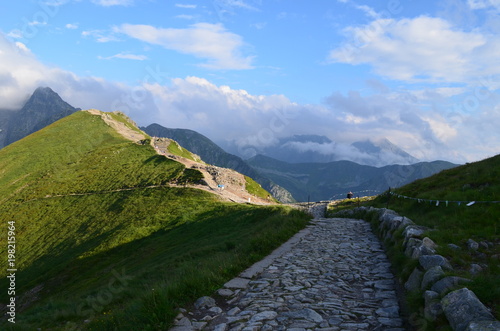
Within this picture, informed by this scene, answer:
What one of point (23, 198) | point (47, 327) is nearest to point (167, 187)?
point (23, 198)

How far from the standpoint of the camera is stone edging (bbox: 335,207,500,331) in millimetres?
5414

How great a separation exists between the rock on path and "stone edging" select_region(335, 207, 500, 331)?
948 millimetres

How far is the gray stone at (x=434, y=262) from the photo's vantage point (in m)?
8.23

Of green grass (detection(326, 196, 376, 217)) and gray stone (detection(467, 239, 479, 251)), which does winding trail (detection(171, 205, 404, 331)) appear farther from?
green grass (detection(326, 196, 376, 217))

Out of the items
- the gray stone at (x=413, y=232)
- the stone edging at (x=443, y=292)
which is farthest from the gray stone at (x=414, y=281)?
the gray stone at (x=413, y=232)

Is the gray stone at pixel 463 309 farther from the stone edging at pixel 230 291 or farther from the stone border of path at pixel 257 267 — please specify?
the stone border of path at pixel 257 267

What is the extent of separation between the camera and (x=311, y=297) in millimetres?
9156

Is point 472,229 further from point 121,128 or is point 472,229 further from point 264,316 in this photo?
point 121,128

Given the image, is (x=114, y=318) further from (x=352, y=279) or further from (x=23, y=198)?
(x=23, y=198)

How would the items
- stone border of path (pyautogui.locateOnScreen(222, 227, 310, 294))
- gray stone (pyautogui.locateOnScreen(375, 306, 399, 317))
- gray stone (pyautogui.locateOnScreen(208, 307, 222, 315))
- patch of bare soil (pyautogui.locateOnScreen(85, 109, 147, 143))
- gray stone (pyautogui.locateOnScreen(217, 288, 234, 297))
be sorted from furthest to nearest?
patch of bare soil (pyautogui.locateOnScreen(85, 109, 147, 143)), stone border of path (pyautogui.locateOnScreen(222, 227, 310, 294)), gray stone (pyautogui.locateOnScreen(217, 288, 234, 297)), gray stone (pyautogui.locateOnScreen(208, 307, 222, 315)), gray stone (pyautogui.locateOnScreen(375, 306, 399, 317))

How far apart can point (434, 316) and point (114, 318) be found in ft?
25.5

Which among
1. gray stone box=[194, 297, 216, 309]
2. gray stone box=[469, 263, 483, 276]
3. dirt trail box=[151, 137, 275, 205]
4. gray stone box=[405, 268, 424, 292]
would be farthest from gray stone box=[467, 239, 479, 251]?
dirt trail box=[151, 137, 275, 205]

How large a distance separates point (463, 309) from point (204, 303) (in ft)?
20.2

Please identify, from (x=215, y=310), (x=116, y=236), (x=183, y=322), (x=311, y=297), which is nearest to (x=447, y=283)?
(x=311, y=297)
